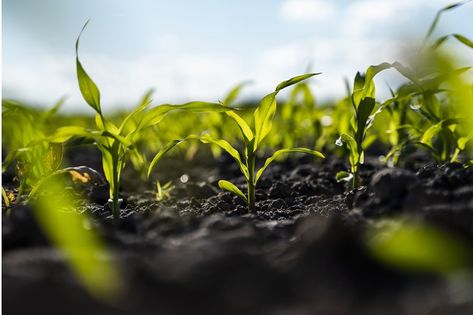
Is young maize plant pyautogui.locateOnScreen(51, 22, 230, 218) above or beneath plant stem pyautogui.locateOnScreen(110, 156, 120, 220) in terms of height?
above

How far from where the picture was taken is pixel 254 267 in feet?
3.60

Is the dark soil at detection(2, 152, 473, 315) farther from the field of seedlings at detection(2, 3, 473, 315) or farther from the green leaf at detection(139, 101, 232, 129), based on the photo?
the green leaf at detection(139, 101, 232, 129)

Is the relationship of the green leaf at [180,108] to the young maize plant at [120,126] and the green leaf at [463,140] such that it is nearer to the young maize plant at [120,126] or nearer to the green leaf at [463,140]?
the young maize plant at [120,126]

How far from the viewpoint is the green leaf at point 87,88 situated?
1.86 meters

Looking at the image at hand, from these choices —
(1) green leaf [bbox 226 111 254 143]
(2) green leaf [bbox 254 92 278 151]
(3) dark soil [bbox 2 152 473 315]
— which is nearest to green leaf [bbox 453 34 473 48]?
(3) dark soil [bbox 2 152 473 315]

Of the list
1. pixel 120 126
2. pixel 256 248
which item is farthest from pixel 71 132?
pixel 256 248

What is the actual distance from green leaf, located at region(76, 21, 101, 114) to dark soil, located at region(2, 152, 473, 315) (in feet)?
1.63

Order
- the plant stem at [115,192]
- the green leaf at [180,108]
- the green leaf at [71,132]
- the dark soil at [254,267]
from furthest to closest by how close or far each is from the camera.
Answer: the plant stem at [115,192], the green leaf at [180,108], the green leaf at [71,132], the dark soil at [254,267]

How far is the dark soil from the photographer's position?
3.25 ft

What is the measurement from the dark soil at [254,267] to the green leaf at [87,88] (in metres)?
0.50

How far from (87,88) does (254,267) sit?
1.07 m

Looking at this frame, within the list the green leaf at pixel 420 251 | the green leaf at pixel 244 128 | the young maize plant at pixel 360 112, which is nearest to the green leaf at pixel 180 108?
the green leaf at pixel 244 128

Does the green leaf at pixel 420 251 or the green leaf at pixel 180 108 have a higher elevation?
the green leaf at pixel 180 108

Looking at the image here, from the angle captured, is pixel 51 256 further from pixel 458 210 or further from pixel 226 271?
pixel 458 210
